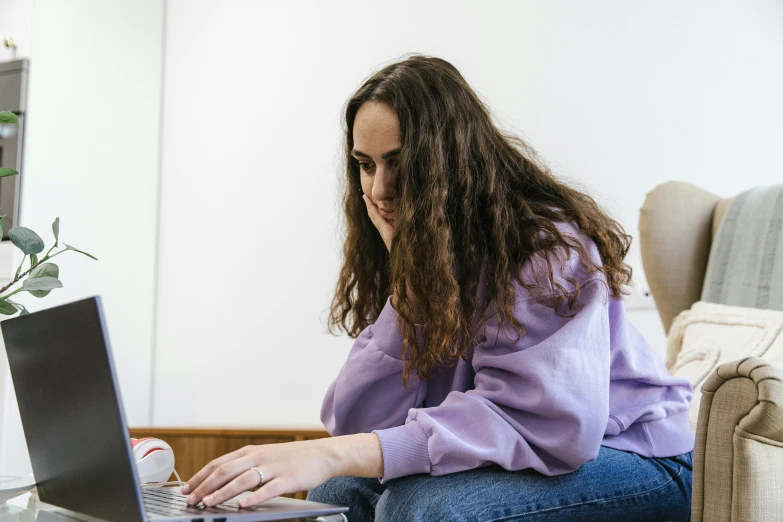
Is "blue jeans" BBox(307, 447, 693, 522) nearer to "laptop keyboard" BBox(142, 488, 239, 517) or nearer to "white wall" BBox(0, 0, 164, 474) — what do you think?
"laptop keyboard" BBox(142, 488, 239, 517)

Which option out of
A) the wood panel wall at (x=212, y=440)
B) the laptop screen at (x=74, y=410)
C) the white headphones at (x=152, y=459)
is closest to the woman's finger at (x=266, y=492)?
the laptop screen at (x=74, y=410)

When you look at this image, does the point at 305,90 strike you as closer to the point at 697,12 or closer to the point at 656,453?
the point at 697,12

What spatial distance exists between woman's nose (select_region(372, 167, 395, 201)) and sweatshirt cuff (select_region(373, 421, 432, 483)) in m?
0.38

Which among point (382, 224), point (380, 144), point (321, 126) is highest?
point (321, 126)

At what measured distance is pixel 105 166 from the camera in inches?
99.8

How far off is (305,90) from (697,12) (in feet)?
4.04

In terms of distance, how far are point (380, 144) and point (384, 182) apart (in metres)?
0.06

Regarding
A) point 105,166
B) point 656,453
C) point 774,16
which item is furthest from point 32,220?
point 774,16

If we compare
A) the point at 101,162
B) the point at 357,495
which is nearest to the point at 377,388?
the point at 357,495

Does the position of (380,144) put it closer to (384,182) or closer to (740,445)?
(384,182)

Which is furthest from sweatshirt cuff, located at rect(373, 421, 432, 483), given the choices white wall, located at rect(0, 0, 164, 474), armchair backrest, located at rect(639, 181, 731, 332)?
white wall, located at rect(0, 0, 164, 474)

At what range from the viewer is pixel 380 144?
1133mm

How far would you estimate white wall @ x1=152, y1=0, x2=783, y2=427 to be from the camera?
7.56 ft

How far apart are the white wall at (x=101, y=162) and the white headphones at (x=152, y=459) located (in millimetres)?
1356
